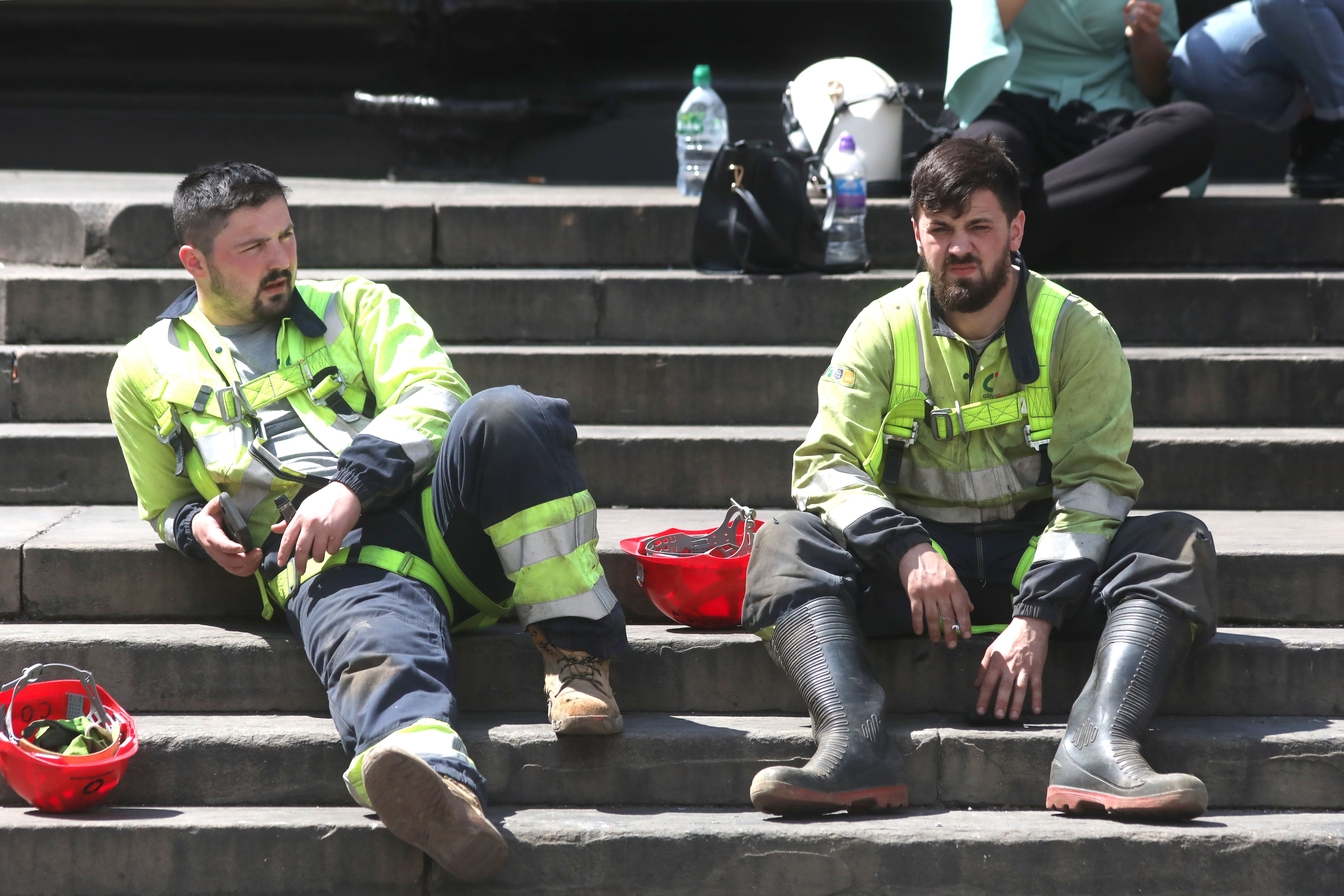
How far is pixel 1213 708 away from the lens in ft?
10.5

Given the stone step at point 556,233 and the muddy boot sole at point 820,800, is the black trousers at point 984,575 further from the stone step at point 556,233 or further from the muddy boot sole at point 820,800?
the stone step at point 556,233

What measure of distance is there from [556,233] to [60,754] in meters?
2.83

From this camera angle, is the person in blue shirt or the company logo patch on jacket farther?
the person in blue shirt

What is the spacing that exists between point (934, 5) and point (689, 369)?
3.49 metres

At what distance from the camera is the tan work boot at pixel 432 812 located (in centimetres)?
255

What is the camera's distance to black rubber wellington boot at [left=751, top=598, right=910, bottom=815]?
2805mm

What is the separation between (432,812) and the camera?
2598 mm

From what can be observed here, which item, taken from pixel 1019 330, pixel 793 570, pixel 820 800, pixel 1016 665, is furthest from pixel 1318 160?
pixel 820 800

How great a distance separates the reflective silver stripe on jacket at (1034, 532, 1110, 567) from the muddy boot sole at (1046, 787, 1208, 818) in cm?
52

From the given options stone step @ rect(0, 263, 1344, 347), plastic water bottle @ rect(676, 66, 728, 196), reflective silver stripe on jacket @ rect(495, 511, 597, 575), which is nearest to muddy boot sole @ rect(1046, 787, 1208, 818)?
reflective silver stripe on jacket @ rect(495, 511, 597, 575)

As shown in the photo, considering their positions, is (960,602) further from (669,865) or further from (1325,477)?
(1325,477)

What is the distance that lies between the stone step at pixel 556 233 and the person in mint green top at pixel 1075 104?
0.83 ft

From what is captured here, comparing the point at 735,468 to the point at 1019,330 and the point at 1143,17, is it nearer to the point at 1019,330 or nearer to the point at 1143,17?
the point at 1019,330

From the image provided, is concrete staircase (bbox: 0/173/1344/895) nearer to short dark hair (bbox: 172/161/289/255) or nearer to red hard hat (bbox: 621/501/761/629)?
red hard hat (bbox: 621/501/761/629)
